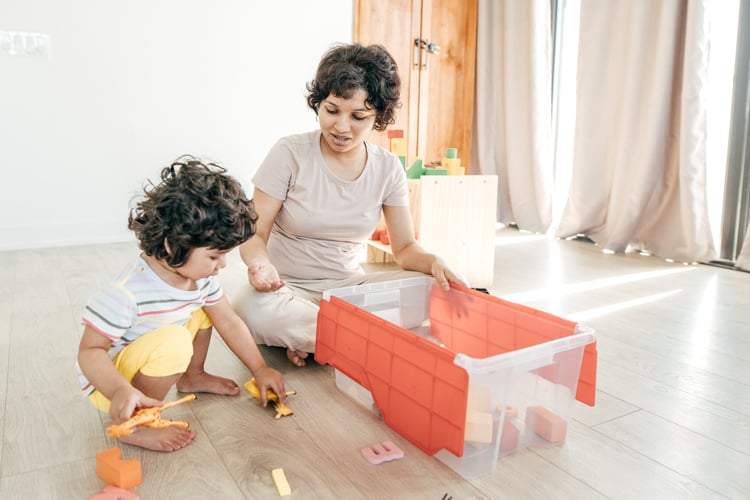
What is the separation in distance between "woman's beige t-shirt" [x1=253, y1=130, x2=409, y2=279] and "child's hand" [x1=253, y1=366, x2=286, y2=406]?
340mm

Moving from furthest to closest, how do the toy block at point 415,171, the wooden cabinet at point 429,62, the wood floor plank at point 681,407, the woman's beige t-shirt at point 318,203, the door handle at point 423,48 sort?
the door handle at point 423,48 < the wooden cabinet at point 429,62 < the toy block at point 415,171 < the woman's beige t-shirt at point 318,203 < the wood floor plank at point 681,407

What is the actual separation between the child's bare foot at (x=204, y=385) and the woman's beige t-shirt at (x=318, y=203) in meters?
0.35

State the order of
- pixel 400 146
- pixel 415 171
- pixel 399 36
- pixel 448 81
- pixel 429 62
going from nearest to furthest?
1. pixel 415 171
2. pixel 400 146
3. pixel 399 36
4. pixel 429 62
5. pixel 448 81

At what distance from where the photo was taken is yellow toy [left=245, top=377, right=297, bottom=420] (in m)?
1.06

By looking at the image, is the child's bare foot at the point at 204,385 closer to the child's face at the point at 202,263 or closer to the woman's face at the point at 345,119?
the child's face at the point at 202,263

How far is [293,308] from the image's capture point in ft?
4.17

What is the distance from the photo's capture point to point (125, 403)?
829 millimetres

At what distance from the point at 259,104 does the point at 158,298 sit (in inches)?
85.8

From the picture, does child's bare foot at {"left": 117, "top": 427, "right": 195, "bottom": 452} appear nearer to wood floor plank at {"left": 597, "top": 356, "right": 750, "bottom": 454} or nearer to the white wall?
wood floor plank at {"left": 597, "top": 356, "right": 750, "bottom": 454}

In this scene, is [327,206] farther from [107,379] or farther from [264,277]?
[107,379]

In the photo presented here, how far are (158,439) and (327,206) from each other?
2.02 feet

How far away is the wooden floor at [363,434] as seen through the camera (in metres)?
0.86

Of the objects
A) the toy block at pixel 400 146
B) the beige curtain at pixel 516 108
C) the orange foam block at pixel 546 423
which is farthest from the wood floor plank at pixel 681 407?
the beige curtain at pixel 516 108

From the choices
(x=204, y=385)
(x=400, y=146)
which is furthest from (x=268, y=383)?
(x=400, y=146)
